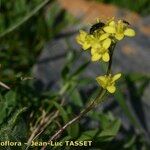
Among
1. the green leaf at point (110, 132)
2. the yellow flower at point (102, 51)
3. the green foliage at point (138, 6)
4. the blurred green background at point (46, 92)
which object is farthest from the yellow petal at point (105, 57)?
the green foliage at point (138, 6)

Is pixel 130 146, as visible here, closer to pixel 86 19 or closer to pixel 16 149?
pixel 16 149

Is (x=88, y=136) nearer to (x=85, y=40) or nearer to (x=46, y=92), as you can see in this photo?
(x=85, y=40)

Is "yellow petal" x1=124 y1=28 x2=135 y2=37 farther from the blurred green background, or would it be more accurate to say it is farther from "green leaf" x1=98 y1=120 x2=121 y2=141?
"green leaf" x1=98 y1=120 x2=121 y2=141

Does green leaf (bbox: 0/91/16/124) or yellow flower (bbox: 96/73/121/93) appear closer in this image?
yellow flower (bbox: 96/73/121/93)

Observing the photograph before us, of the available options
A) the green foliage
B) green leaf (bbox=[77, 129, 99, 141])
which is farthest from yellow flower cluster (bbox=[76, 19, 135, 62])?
the green foliage

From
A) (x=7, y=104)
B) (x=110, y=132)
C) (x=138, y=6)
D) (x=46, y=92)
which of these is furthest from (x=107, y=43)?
(x=138, y=6)

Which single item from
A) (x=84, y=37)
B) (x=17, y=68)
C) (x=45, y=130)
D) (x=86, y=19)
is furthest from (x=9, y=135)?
(x=86, y=19)
